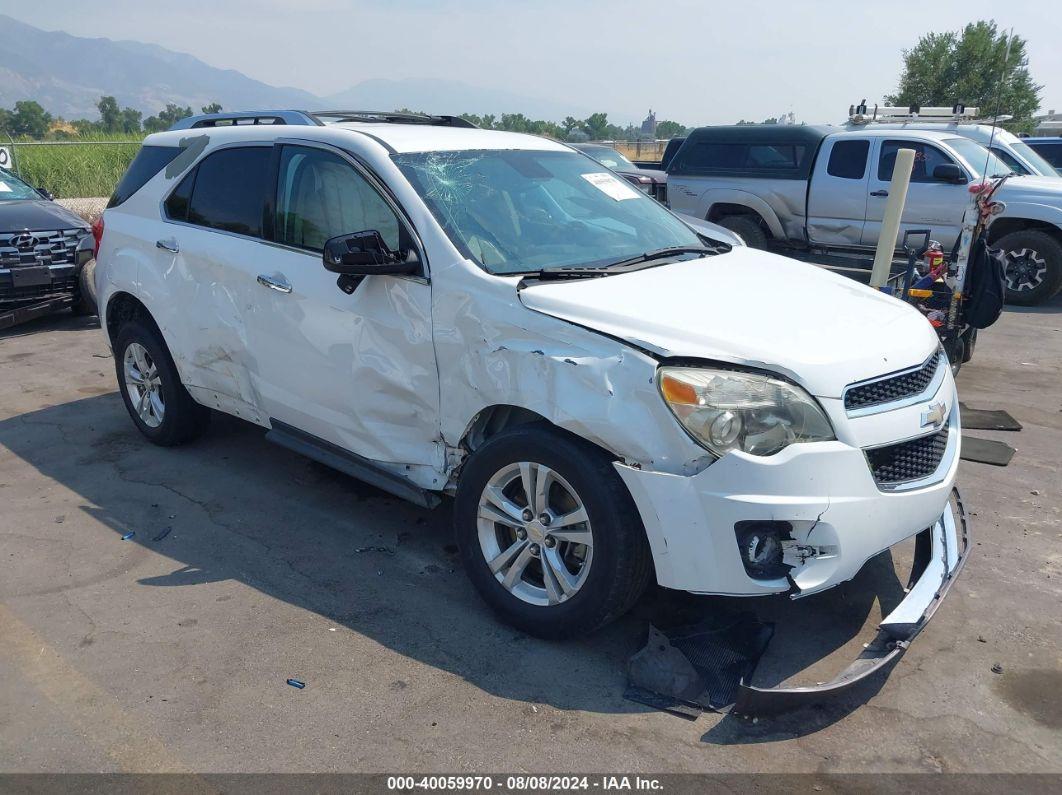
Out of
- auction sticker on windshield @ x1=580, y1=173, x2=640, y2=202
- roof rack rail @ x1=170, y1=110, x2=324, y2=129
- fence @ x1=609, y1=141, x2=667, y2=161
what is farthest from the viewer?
fence @ x1=609, y1=141, x2=667, y2=161

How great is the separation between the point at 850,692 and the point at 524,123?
177 feet

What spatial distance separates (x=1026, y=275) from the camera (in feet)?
35.0

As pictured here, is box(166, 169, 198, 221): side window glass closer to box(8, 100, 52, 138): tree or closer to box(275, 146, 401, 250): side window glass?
box(275, 146, 401, 250): side window glass

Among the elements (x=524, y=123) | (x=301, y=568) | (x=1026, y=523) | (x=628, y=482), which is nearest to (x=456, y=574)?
(x=301, y=568)

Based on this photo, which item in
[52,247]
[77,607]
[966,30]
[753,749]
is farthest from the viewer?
[966,30]

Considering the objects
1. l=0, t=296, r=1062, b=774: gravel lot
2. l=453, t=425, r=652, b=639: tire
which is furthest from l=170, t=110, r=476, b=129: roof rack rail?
l=453, t=425, r=652, b=639: tire

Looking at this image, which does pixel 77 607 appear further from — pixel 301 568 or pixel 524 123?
pixel 524 123

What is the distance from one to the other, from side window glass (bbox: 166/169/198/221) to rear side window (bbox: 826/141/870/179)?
9.09 m

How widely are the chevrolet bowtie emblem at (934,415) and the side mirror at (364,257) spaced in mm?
2111

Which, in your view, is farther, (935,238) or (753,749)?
(935,238)

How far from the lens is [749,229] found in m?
12.5

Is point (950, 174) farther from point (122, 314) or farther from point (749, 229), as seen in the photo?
point (122, 314)

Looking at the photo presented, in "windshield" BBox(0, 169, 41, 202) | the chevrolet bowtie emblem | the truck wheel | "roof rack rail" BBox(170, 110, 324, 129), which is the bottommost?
the truck wheel

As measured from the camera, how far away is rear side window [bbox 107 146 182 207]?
5480 millimetres
